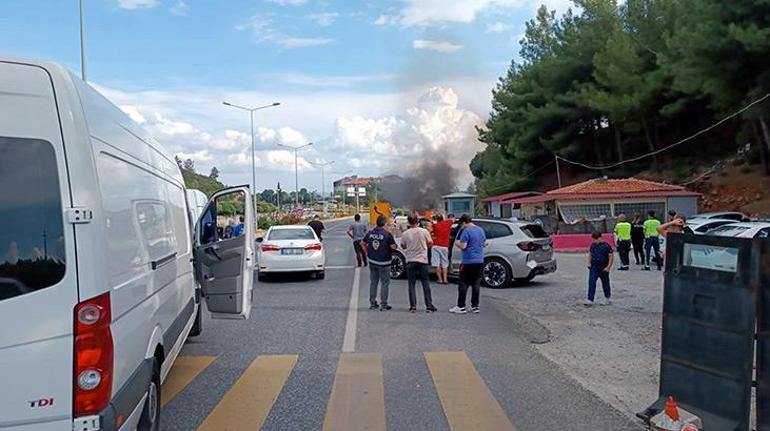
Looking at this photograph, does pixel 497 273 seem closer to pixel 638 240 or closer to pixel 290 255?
pixel 290 255

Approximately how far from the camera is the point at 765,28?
27438 millimetres

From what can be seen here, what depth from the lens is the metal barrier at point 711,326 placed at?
4.73 metres

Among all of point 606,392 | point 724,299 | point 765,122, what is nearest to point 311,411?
point 606,392

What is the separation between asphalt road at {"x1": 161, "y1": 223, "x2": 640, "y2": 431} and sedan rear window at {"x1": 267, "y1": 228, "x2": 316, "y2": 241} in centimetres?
573

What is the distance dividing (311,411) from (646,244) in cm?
1540

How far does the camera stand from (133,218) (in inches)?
175

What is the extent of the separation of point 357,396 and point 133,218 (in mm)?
2998

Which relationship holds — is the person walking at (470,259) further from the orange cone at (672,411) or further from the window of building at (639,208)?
the window of building at (639,208)

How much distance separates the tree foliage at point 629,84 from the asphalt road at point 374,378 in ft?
78.0

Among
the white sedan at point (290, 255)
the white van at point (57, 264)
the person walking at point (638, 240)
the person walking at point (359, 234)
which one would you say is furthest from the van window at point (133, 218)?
the person walking at point (638, 240)

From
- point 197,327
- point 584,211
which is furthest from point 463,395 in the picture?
point 584,211

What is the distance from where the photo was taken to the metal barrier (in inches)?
186

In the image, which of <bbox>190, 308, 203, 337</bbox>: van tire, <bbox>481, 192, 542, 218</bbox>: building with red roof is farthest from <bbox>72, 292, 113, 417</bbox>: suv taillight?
<bbox>481, 192, 542, 218</bbox>: building with red roof

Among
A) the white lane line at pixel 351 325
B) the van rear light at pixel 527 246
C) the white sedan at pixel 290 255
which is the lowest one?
the white lane line at pixel 351 325
